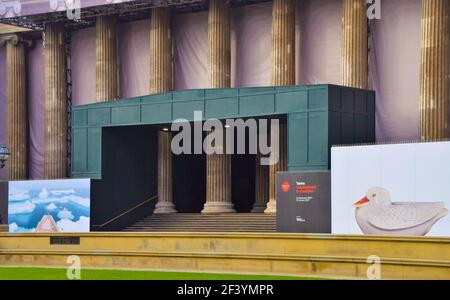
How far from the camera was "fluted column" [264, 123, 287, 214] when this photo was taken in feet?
203

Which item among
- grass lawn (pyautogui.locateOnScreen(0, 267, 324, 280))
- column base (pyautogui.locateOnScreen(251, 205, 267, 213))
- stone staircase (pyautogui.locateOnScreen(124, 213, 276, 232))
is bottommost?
grass lawn (pyautogui.locateOnScreen(0, 267, 324, 280))

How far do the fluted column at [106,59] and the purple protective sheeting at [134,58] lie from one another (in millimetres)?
945

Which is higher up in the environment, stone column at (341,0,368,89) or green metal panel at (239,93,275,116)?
stone column at (341,0,368,89)

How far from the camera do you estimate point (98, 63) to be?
73.2 metres

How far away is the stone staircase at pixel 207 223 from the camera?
197 feet

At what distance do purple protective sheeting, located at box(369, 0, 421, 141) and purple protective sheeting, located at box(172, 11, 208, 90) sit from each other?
1266 cm

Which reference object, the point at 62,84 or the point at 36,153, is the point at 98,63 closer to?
the point at 62,84

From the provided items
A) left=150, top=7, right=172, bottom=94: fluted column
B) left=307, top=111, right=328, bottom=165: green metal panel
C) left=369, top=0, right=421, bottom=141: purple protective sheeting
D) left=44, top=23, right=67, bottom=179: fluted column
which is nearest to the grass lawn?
left=307, top=111, right=328, bottom=165: green metal panel

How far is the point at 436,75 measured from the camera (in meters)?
57.2

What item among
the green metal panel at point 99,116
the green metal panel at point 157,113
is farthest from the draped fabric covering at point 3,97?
the green metal panel at point 157,113

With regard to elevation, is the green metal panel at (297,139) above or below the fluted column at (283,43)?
below

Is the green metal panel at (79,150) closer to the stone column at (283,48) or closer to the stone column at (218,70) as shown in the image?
the stone column at (218,70)

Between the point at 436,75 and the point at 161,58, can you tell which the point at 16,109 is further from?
the point at 436,75

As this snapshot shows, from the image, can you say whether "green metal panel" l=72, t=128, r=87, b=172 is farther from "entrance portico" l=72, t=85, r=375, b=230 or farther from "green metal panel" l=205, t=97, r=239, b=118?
"green metal panel" l=205, t=97, r=239, b=118
